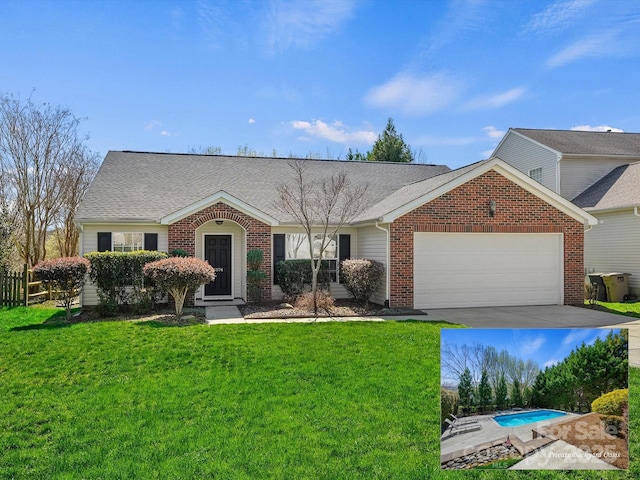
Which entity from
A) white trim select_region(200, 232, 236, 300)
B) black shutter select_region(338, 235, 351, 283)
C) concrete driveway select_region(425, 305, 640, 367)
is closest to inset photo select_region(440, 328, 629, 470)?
concrete driveway select_region(425, 305, 640, 367)

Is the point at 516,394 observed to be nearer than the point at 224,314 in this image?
Yes

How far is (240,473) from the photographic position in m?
4.30

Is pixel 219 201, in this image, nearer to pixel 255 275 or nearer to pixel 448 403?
pixel 255 275

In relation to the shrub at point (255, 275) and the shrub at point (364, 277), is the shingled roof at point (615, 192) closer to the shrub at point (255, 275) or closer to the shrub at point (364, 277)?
the shrub at point (364, 277)

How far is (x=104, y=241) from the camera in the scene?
1518cm

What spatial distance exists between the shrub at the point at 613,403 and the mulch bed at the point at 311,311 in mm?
10030

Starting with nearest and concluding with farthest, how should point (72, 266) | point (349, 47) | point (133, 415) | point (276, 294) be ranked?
point (133, 415)
point (72, 266)
point (349, 47)
point (276, 294)

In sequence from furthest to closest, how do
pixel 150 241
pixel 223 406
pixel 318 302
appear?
pixel 150 241
pixel 318 302
pixel 223 406

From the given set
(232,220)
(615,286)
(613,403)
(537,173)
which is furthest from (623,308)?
(613,403)

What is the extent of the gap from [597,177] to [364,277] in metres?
14.5

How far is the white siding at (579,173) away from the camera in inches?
888

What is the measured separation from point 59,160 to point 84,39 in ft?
39.4

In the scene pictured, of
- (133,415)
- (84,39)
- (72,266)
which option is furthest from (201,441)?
(84,39)

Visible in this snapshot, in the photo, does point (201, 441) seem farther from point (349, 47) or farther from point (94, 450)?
point (349, 47)
